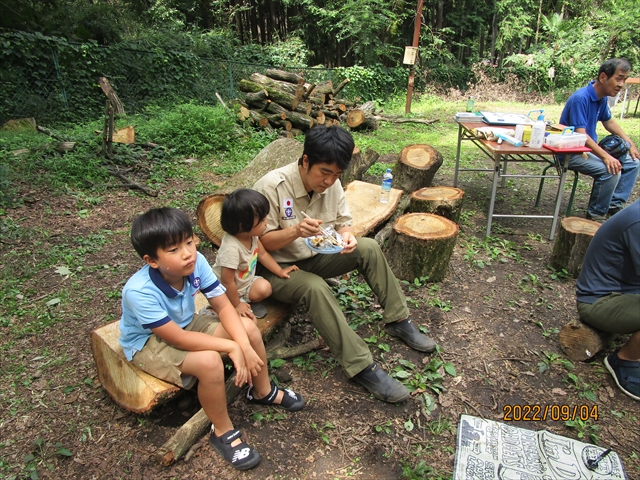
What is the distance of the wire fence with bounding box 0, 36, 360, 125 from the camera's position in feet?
25.8

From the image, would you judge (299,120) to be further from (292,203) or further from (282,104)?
(292,203)

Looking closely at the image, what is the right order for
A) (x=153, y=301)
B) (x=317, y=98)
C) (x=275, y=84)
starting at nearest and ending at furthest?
(x=153, y=301), (x=275, y=84), (x=317, y=98)

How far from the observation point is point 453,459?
195cm

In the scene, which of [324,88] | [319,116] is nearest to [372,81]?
[324,88]

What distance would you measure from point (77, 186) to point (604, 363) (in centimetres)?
567

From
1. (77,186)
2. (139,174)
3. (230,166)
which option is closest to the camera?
(77,186)

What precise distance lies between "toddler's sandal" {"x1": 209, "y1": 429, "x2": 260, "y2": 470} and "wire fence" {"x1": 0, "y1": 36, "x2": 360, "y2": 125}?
8.67 m

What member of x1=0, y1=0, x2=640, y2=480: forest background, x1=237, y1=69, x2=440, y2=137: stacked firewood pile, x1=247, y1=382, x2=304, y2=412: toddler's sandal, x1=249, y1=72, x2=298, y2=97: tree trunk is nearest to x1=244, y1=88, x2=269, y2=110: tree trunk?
x1=237, y1=69, x2=440, y2=137: stacked firewood pile

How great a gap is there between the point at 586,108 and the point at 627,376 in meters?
3.28

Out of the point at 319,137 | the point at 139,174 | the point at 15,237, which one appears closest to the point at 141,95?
the point at 139,174

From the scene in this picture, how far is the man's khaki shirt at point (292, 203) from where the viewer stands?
243 cm

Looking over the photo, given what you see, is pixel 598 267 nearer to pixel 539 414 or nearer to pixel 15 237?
pixel 539 414

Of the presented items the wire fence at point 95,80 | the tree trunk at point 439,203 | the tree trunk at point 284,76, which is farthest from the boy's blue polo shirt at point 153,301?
the wire fence at point 95,80

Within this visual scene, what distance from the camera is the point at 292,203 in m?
2.48
